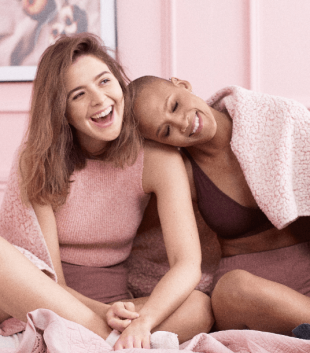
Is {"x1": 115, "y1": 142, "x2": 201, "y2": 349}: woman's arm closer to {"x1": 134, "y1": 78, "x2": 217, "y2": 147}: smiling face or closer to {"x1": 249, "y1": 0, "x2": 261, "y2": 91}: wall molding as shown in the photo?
{"x1": 134, "y1": 78, "x2": 217, "y2": 147}: smiling face

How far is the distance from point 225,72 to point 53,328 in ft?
4.62

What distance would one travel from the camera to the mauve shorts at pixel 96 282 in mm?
1078

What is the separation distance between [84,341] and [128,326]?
0.11 metres

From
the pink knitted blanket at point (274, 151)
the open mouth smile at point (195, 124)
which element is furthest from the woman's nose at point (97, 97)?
the pink knitted blanket at point (274, 151)

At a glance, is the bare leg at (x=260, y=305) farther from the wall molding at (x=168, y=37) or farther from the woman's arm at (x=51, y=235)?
the wall molding at (x=168, y=37)

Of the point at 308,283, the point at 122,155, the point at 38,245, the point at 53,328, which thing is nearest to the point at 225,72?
the point at 122,155

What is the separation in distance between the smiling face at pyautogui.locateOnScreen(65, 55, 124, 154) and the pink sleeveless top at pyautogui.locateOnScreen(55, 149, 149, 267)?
14 centimetres

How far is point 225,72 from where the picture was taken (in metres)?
1.76

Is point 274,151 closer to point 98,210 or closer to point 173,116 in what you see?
point 173,116

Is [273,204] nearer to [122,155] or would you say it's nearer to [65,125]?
[122,155]

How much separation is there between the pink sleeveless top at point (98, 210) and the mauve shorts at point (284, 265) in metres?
0.34

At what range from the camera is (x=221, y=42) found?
1.74 meters

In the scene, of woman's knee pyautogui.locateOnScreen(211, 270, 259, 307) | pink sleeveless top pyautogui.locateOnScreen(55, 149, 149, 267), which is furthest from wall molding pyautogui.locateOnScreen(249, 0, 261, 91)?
woman's knee pyautogui.locateOnScreen(211, 270, 259, 307)

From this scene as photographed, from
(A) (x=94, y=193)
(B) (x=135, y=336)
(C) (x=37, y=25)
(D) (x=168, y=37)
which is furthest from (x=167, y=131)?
(C) (x=37, y=25)
